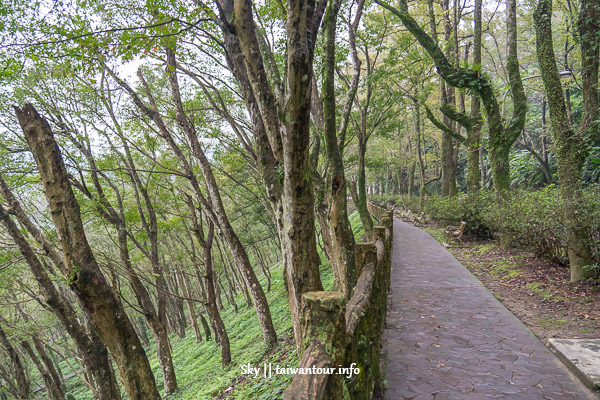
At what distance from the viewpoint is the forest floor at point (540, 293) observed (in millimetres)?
5016

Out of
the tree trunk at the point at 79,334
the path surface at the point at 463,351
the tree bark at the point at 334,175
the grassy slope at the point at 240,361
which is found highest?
the tree bark at the point at 334,175

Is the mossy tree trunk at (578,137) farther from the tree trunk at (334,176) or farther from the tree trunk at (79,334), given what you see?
the tree trunk at (79,334)

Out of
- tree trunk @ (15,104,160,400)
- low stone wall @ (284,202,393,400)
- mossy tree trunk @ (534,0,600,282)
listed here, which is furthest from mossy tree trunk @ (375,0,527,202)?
tree trunk @ (15,104,160,400)

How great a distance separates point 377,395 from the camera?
346 cm

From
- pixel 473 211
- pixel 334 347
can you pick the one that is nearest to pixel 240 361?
pixel 334 347

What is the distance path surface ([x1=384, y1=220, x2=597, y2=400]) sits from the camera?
360cm

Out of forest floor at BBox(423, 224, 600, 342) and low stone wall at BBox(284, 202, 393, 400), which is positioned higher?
low stone wall at BBox(284, 202, 393, 400)

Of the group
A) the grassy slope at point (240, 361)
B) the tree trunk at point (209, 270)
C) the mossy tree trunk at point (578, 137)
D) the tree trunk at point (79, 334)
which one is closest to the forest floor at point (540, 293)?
the mossy tree trunk at point (578, 137)

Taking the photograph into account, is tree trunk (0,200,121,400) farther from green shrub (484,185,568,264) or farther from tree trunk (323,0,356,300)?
green shrub (484,185,568,264)

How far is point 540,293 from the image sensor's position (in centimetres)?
639

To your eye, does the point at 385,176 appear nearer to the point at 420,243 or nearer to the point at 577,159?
the point at 420,243

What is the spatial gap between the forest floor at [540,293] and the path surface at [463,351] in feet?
1.06

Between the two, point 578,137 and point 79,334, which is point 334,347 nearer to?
point 79,334

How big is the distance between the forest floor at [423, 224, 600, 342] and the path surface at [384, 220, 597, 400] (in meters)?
0.32
